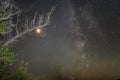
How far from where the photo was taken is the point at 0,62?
57.8 ft

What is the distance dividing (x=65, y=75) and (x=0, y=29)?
17452 mm

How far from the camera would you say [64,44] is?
34.9 metres

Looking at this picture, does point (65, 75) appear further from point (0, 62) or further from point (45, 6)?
point (0, 62)

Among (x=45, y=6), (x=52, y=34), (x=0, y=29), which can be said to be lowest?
(x=0, y=29)

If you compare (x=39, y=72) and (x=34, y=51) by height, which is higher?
(x=34, y=51)

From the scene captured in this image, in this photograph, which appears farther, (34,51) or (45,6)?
(34,51)

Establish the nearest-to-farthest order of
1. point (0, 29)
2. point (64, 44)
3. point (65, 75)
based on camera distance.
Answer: point (0, 29), point (65, 75), point (64, 44)

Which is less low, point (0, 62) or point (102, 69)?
point (102, 69)

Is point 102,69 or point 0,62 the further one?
point 102,69

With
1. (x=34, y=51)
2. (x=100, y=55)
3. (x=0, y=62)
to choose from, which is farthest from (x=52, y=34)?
(x=0, y=62)

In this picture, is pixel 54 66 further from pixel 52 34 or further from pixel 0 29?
pixel 0 29

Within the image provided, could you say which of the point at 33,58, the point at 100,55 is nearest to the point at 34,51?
the point at 33,58

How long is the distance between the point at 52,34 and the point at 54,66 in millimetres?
4300

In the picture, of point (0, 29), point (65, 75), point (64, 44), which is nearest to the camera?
point (0, 29)
